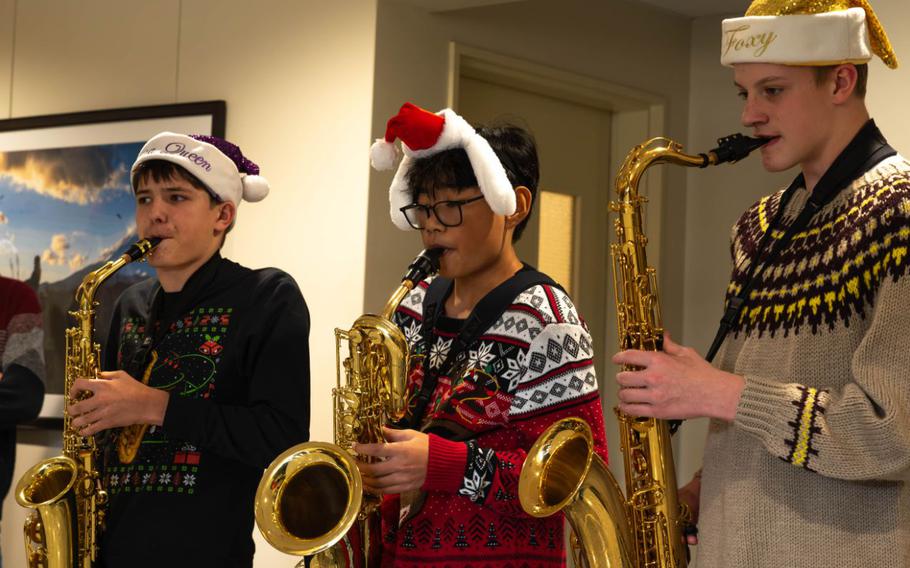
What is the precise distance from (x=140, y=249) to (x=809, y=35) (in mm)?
1489

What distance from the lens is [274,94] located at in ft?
14.6

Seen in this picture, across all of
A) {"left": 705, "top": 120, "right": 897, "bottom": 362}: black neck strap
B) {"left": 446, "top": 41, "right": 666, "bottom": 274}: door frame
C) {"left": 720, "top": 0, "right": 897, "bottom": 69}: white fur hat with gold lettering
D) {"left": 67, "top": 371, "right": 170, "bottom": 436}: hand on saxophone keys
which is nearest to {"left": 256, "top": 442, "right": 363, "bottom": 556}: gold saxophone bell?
{"left": 67, "top": 371, "right": 170, "bottom": 436}: hand on saxophone keys

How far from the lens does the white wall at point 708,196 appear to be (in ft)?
17.3

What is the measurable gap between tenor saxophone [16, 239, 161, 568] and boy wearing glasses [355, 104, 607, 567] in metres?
0.65

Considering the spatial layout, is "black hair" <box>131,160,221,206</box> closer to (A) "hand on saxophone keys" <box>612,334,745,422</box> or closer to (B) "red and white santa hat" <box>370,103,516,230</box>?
(B) "red and white santa hat" <box>370,103,516,230</box>

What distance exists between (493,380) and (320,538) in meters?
0.44

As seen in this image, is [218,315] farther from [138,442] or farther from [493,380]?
[493,380]

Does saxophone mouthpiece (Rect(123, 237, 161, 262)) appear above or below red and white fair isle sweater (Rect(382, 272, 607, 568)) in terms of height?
above

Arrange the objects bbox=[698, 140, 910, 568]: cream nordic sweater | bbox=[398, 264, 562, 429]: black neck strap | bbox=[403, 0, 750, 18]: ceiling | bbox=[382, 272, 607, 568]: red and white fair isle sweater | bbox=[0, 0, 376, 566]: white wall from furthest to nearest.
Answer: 1. bbox=[403, 0, 750, 18]: ceiling
2. bbox=[0, 0, 376, 566]: white wall
3. bbox=[398, 264, 562, 429]: black neck strap
4. bbox=[382, 272, 607, 568]: red and white fair isle sweater
5. bbox=[698, 140, 910, 568]: cream nordic sweater

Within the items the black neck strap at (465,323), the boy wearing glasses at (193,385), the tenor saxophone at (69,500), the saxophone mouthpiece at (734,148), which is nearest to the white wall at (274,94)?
the boy wearing glasses at (193,385)

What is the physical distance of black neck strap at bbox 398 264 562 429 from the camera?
2389mm

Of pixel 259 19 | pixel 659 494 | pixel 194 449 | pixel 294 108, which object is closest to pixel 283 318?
pixel 194 449

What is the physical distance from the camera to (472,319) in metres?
2.40

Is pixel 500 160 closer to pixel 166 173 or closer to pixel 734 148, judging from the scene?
pixel 734 148
